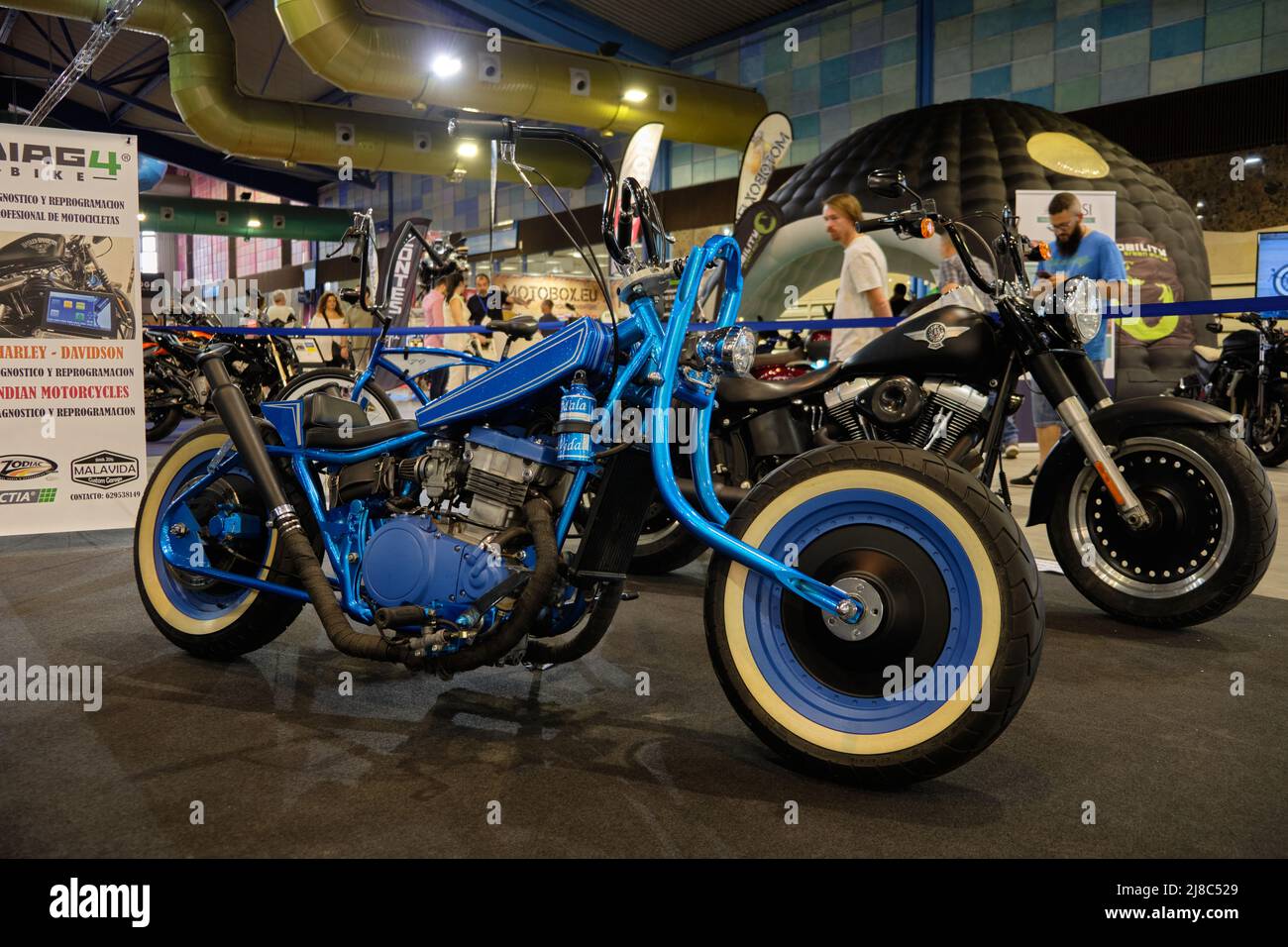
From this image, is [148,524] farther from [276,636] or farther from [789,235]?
[789,235]

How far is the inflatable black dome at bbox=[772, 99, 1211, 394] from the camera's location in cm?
805

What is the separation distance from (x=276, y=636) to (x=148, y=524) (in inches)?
20.8

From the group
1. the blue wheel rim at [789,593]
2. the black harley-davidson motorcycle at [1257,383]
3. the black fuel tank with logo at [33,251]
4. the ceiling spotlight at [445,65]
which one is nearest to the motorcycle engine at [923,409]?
the blue wheel rim at [789,593]

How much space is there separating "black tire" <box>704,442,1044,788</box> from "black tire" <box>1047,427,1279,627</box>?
177 cm

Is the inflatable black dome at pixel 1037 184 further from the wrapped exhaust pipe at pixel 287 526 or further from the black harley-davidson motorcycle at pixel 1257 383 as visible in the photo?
the wrapped exhaust pipe at pixel 287 526

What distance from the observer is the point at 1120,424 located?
3.36 metres

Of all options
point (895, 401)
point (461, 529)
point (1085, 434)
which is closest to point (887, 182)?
point (895, 401)

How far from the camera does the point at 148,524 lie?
3.02m

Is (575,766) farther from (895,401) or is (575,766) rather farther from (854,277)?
(854,277)

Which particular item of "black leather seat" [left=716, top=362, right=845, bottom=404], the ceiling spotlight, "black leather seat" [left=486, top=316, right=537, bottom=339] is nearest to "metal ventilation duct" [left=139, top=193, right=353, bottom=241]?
the ceiling spotlight

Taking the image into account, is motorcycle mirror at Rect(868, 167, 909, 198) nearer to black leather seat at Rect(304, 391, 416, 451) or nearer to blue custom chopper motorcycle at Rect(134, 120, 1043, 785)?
blue custom chopper motorcycle at Rect(134, 120, 1043, 785)

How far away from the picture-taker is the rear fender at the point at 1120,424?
129 inches
